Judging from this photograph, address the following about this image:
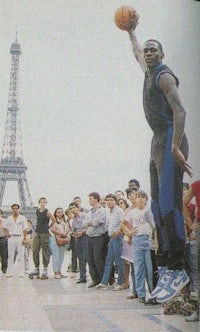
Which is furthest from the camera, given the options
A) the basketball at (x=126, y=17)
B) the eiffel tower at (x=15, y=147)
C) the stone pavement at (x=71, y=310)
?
the basketball at (x=126, y=17)

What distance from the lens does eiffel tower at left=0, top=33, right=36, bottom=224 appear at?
3.36 metres

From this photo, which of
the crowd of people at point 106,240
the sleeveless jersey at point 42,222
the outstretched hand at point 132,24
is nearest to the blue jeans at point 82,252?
the crowd of people at point 106,240

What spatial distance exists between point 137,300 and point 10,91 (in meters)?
1.58

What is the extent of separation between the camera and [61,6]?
3.48 m

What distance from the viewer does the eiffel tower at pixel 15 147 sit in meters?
3.36

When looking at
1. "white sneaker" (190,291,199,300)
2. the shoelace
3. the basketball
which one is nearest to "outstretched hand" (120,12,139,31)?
the basketball

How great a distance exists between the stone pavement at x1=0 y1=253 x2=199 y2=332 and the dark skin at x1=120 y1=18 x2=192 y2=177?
3.11ft

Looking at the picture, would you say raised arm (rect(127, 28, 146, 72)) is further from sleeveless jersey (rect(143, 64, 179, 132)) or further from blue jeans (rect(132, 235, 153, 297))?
blue jeans (rect(132, 235, 153, 297))

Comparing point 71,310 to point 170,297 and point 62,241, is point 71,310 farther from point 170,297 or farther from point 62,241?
point 170,297

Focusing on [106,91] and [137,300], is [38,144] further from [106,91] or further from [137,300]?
[137,300]

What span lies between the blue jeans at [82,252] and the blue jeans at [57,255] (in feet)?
0.33

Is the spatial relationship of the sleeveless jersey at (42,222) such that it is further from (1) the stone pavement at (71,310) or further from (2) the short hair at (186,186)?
(2) the short hair at (186,186)

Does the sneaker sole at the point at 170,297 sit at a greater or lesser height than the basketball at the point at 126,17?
lesser

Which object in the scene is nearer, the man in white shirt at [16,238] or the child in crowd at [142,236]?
the man in white shirt at [16,238]
